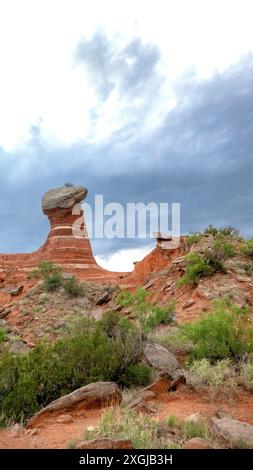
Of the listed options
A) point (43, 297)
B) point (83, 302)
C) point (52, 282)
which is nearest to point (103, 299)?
point (83, 302)

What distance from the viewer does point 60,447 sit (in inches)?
207

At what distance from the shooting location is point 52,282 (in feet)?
104

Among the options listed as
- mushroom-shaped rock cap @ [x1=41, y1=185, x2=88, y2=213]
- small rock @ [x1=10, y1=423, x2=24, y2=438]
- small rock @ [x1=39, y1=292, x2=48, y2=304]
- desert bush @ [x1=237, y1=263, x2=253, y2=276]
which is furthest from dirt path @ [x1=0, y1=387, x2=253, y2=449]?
mushroom-shaped rock cap @ [x1=41, y1=185, x2=88, y2=213]

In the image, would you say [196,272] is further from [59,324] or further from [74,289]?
[74,289]

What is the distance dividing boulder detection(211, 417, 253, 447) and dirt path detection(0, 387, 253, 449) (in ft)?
3.05

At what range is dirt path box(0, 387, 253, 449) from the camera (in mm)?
5520

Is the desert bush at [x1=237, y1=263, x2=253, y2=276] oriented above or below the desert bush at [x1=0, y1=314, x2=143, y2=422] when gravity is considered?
above

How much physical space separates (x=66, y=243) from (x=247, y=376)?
134 feet

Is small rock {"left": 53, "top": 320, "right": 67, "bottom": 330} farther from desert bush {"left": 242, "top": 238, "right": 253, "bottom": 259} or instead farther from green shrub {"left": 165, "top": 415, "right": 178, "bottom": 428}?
green shrub {"left": 165, "top": 415, "right": 178, "bottom": 428}
